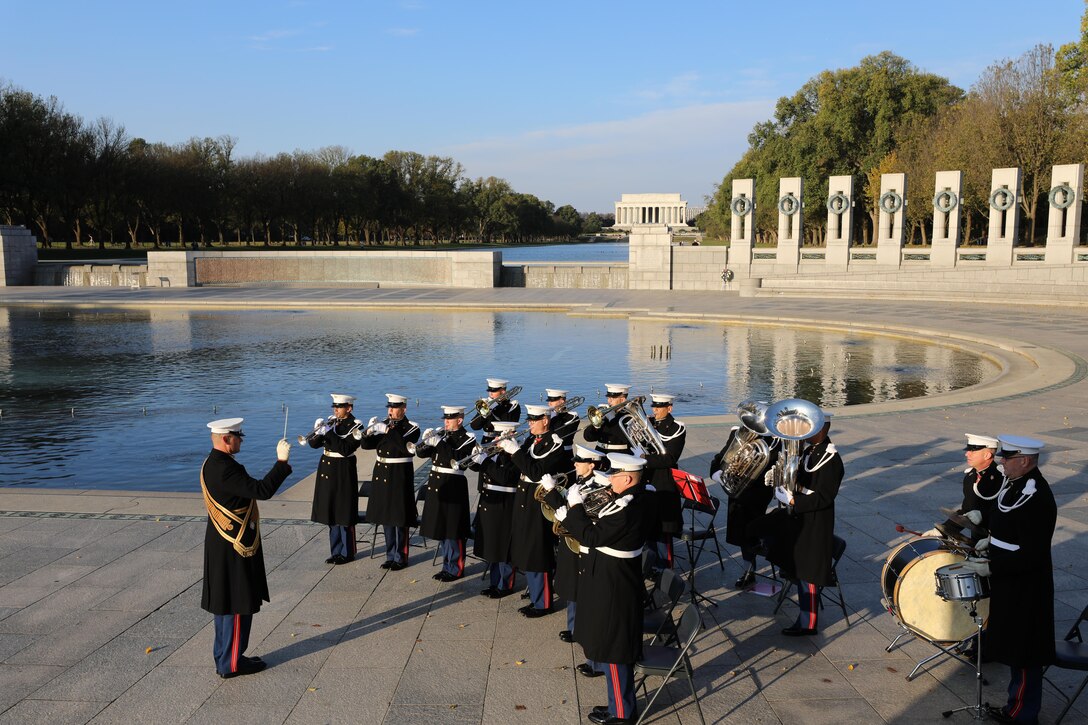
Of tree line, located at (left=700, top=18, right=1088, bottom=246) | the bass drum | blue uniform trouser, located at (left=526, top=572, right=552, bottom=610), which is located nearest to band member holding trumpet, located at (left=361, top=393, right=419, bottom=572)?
blue uniform trouser, located at (left=526, top=572, right=552, bottom=610)

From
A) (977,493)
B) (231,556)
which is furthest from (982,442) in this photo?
(231,556)

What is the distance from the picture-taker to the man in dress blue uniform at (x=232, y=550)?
6988 mm

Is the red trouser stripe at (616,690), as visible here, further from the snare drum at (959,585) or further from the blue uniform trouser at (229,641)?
the blue uniform trouser at (229,641)

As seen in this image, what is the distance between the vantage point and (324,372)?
75.6 feet

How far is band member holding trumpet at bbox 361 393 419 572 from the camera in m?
9.37

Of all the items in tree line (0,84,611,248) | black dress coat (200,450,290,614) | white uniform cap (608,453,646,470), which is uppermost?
tree line (0,84,611,248)

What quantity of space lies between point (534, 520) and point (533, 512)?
8 centimetres

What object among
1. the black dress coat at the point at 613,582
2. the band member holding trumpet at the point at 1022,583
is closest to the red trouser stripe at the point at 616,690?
the black dress coat at the point at 613,582

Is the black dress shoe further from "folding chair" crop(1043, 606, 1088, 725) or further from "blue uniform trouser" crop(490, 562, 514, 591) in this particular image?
"folding chair" crop(1043, 606, 1088, 725)

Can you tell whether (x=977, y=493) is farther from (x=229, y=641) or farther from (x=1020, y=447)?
(x=229, y=641)

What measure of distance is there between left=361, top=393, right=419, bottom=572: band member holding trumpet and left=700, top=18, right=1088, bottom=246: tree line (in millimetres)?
47939

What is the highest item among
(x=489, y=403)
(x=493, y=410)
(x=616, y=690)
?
(x=489, y=403)

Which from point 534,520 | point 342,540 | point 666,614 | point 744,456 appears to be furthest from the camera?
point 342,540

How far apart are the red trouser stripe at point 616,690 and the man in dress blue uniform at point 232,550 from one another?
2.92 m
